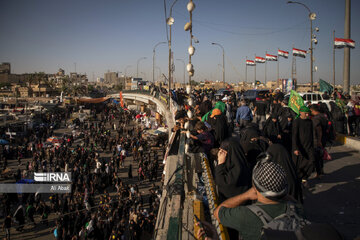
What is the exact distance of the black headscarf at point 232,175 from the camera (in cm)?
311

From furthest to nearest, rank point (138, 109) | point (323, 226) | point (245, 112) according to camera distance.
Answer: point (138, 109) < point (245, 112) < point (323, 226)

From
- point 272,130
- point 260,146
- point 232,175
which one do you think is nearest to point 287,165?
point 232,175

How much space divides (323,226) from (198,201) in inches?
78.8

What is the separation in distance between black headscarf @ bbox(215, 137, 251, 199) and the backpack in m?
1.28

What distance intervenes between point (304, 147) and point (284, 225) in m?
4.76

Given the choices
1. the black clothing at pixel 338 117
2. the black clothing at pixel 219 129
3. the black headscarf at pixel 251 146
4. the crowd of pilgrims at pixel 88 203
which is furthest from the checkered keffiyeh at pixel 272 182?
the black clothing at pixel 338 117

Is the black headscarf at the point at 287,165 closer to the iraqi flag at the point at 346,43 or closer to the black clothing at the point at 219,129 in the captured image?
the black clothing at the point at 219,129

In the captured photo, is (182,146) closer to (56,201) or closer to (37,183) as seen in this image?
(56,201)

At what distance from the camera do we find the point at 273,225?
1591 mm

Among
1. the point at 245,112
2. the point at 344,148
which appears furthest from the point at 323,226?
the point at 344,148

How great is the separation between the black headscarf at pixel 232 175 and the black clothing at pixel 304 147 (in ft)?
10.2

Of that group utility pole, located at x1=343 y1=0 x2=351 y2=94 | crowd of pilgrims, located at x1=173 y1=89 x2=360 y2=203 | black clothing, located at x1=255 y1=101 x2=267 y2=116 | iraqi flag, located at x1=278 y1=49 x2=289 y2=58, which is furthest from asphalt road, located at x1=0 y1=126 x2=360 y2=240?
iraqi flag, located at x1=278 y1=49 x2=289 y2=58

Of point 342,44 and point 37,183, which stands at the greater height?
point 342,44

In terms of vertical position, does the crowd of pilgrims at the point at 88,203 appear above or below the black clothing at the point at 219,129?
below
